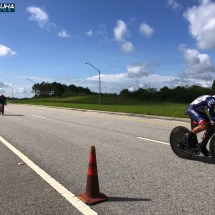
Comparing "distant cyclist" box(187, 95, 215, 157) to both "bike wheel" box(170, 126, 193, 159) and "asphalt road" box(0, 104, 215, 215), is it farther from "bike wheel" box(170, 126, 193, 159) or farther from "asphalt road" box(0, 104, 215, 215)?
"asphalt road" box(0, 104, 215, 215)

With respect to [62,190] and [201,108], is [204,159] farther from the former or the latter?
[62,190]

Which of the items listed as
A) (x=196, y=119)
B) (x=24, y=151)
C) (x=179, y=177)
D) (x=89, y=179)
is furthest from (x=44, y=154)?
(x=196, y=119)

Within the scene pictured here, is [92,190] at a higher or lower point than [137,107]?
lower

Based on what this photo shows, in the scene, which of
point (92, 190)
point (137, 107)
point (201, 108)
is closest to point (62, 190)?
point (92, 190)

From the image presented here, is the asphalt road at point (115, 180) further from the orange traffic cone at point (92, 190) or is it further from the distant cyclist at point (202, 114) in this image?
the distant cyclist at point (202, 114)

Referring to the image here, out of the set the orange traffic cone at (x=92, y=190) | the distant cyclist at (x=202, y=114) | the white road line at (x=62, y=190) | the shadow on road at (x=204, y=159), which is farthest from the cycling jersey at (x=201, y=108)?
the white road line at (x=62, y=190)

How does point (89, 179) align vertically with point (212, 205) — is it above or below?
above

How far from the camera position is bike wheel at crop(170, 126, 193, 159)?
5512 mm

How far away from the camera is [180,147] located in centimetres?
565

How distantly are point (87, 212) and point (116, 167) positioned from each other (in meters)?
1.94

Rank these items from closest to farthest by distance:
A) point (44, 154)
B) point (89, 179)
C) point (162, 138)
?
point (89, 179) < point (44, 154) < point (162, 138)

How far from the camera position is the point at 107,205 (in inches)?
129

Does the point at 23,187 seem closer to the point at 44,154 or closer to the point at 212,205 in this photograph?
the point at 44,154

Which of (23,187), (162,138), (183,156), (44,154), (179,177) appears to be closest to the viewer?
(23,187)
